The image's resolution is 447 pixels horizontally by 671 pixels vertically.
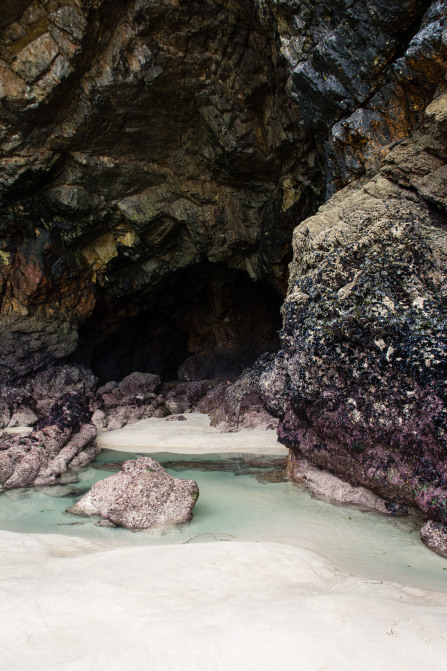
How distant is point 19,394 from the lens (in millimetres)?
12555

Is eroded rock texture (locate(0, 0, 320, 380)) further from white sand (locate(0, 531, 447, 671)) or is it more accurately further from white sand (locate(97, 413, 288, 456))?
white sand (locate(0, 531, 447, 671))

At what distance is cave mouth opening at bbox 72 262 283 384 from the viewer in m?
15.4

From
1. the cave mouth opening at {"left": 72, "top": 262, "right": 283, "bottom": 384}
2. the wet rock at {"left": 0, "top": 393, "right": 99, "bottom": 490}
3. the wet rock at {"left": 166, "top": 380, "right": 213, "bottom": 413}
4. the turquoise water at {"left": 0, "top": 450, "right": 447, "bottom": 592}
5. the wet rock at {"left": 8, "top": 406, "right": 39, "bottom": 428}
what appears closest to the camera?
the turquoise water at {"left": 0, "top": 450, "right": 447, "bottom": 592}

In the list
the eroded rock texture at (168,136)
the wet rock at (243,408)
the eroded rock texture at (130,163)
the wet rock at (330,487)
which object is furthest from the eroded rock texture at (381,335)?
the eroded rock texture at (130,163)

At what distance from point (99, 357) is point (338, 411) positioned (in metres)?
11.8

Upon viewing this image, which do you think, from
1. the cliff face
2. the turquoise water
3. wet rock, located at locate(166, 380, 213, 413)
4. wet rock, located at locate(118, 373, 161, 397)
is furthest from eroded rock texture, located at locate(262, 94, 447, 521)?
wet rock, located at locate(118, 373, 161, 397)

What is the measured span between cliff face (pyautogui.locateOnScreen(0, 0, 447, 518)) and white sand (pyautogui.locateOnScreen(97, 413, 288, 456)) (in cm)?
182

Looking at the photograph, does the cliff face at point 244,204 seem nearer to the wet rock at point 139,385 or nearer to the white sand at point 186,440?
the white sand at point 186,440

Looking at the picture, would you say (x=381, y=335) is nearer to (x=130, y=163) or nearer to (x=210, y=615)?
(x=210, y=615)

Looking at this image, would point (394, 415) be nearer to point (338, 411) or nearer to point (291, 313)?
point (338, 411)

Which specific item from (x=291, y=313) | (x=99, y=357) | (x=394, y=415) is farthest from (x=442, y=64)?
(x=99, y=357)

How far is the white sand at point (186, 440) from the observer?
8.66m

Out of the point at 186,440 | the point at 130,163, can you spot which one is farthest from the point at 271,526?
the point at 130,163

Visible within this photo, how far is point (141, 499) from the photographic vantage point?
16.9 feet
